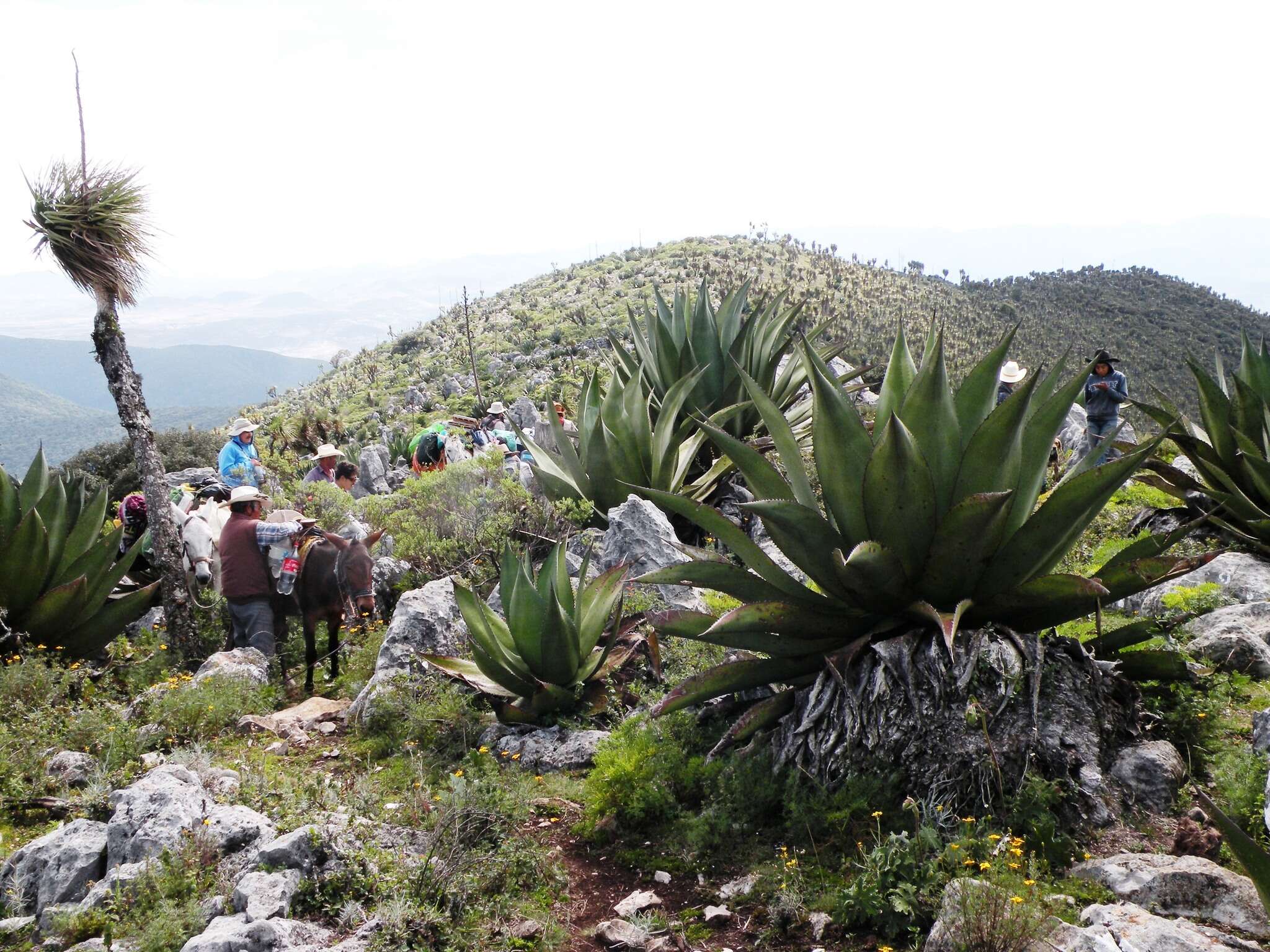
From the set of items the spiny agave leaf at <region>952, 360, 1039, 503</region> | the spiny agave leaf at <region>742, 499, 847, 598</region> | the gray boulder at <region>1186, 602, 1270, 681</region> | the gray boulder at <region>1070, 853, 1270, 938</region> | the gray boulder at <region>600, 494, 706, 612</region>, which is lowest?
the gray boulder at <region>1070, 853, 1270, 938</region>

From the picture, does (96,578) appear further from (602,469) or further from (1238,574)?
(1238,574)

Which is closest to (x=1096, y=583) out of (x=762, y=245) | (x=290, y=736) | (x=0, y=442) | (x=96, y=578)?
(x=290, y=736)

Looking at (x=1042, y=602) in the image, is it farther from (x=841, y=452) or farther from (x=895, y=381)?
(x=895, y=381)

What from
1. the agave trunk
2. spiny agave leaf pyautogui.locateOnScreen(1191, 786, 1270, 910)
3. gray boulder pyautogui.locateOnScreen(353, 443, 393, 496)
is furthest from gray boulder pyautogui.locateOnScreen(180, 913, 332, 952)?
gray boulder pyautogui.locateOnScreen(353, 443, 393, 496)

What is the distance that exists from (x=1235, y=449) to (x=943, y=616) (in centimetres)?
337

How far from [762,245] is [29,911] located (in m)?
68.2

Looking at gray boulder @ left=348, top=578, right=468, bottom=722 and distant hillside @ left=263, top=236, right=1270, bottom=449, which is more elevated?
distant hillside @ left=263, top=236, right=1270, bottom=449

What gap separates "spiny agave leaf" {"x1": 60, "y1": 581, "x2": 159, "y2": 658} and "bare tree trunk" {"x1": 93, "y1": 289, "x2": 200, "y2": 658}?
24cm

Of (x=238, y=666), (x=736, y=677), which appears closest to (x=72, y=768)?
(x=238, y=666)

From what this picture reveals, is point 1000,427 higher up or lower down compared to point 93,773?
higher up

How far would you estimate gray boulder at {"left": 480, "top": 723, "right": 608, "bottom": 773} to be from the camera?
4.65 meters

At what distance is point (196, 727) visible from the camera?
17.9 feet

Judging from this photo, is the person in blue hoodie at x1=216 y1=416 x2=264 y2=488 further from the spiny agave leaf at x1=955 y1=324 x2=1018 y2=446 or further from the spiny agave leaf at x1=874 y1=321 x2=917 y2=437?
the spiny agave leaf at x1=955 y1=324 x2=1018 y2=446

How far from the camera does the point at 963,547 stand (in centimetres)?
330
